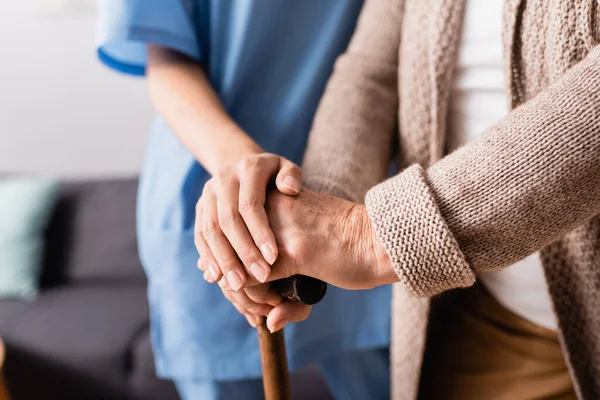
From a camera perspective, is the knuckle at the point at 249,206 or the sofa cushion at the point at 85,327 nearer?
the knuckle at the point at 249,206

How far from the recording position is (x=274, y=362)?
0.68m

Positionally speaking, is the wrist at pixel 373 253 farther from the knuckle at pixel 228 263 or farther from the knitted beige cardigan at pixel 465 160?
the knuckle at pixel 228 263

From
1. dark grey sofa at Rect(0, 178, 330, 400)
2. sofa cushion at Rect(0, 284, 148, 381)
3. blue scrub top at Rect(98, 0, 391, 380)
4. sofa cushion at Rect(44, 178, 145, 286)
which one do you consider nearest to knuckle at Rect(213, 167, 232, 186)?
blue scrub top at Rect(98, 0, 391, 380)

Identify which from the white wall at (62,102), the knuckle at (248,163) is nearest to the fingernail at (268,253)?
the knuckle at (248,163)

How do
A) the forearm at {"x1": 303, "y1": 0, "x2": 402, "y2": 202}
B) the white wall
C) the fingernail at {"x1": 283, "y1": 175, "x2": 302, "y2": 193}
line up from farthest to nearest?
the white wall < the forearm at {"x1": 303, "y1": 0, "x2": 402, "y2": 202} < the fingernail at {"x1": 283, "y1": 175, "x2": 302, "y2": 193}

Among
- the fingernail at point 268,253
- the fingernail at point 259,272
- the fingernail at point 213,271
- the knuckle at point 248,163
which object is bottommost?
the fingernail at point 213,271

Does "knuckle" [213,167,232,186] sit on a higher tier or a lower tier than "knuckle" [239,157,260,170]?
lower

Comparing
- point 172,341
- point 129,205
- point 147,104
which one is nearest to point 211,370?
point 172,341

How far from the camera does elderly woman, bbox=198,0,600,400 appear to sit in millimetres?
531

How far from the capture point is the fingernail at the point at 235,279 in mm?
610

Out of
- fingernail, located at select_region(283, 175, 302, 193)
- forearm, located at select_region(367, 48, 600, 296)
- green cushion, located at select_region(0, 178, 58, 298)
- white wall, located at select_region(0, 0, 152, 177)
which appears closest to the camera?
forearm, located at select_region(367, 48, 600, 296)

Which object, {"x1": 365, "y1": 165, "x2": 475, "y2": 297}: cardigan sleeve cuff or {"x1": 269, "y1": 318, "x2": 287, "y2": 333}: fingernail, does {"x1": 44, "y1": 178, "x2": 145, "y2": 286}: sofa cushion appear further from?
{"x1": 365, "y1": 165, "x2": 475, "y2": 297}: cardigan sleeve cuff

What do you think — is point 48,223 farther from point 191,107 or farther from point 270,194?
point 270,194

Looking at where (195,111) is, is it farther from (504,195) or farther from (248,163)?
(504,195)
